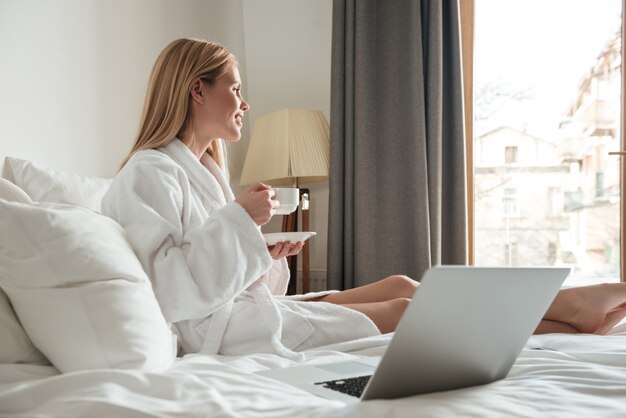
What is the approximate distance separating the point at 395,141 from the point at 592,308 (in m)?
1.96

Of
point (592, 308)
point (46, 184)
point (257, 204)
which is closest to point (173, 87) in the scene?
point (46, 184)

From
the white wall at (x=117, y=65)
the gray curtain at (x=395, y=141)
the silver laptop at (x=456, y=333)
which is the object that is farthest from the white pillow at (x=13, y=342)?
the gray curtain at (x=395, y=141)

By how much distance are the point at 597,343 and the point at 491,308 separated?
59 centimetres

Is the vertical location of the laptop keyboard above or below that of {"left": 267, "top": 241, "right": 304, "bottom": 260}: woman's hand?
below

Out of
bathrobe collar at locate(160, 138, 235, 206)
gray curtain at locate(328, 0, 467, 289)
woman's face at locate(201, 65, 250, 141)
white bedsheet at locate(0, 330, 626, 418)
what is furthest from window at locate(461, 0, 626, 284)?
white bedsheet at locate(0, 330, 626, 418)

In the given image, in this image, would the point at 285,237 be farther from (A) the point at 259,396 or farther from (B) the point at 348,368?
(A) the point at 259,396

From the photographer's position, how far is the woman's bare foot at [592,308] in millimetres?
1787

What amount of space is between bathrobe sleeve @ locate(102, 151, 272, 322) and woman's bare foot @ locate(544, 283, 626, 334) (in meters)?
0.77

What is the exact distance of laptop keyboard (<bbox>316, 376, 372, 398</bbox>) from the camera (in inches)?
43.2

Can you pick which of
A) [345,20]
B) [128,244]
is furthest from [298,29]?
[128,244]

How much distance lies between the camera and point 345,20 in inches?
147

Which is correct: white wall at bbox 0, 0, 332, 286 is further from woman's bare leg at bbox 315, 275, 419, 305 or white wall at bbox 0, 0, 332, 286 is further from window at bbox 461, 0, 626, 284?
woman's bare leg at bbox 315, 275, 419, 305

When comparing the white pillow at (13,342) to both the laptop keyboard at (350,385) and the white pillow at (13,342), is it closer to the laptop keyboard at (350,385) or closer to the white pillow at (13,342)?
the white pillow at (13,342)

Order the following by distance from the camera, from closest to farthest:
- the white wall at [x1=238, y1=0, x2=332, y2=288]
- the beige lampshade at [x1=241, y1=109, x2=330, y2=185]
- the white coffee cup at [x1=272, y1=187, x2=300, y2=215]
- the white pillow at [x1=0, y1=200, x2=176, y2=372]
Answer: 1. the white pillow at [x1=0, y1=200, x2=176, y2=372]
2. the white coffee cup at [x1=272, y1=187, x2=300, y2=215]
3. the beige lampshade at [x1=241, y1=109, x2=330, y2=185]
4. the white wall at [x1=238, y1=0, x2=332, y2=288]
